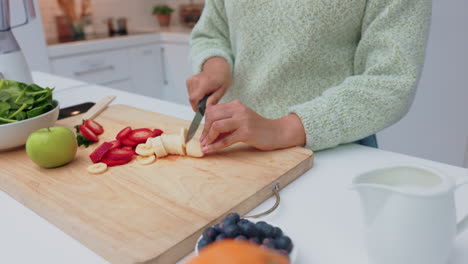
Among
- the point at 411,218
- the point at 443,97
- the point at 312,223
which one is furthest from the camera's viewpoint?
the point at 443,97

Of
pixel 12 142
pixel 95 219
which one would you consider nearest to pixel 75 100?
pixel 12 142

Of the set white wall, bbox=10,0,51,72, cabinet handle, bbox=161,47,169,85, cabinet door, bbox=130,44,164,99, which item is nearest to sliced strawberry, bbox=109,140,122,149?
white wall, bbox=10,0,51,72

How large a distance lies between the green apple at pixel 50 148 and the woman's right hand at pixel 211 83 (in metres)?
0.32

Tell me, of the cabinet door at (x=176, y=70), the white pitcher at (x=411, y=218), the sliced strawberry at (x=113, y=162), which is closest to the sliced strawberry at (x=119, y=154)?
the sliced strawberry at (x=113, y=162)

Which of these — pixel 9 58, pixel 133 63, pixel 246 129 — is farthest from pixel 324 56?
pixel 133 63

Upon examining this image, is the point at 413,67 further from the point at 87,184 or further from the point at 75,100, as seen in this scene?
the point at 75,100

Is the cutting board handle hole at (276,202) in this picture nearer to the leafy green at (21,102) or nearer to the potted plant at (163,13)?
the leafy green at (21,102)

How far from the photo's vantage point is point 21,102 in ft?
3.01

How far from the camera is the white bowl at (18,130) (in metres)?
0.85

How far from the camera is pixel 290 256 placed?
0.45 meters

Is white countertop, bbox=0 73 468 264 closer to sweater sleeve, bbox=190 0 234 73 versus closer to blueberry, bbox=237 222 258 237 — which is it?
blueberry, bbox=237 222 258 237

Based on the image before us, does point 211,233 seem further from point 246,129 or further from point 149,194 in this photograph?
point 246,129

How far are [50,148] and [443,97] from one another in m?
1.78

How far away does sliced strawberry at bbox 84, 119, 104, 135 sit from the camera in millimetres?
960
